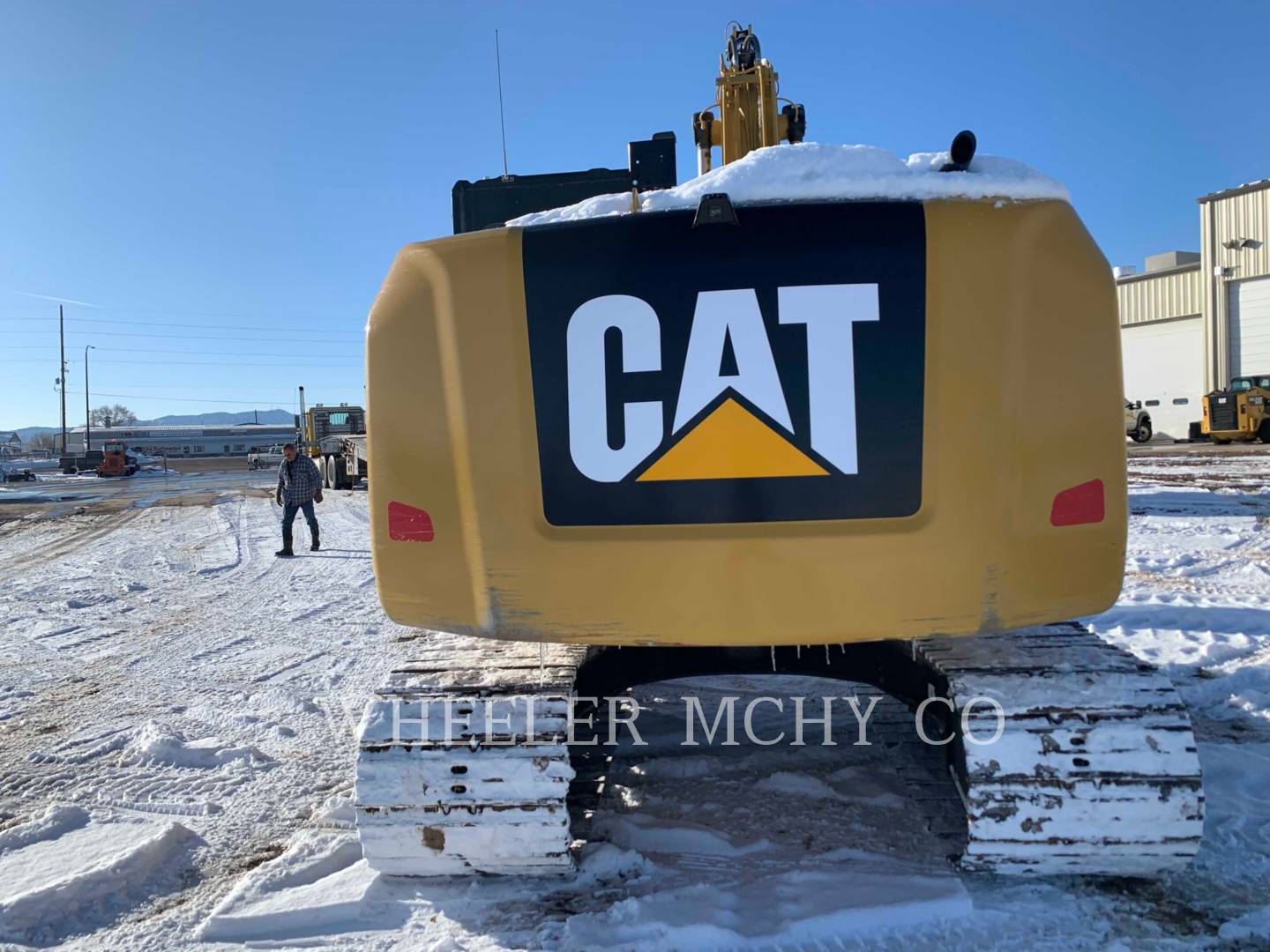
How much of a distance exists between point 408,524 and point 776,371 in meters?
1.19

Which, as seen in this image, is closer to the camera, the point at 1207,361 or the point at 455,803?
the point at 455,803

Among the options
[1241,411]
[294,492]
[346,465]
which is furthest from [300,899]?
[1241,411]

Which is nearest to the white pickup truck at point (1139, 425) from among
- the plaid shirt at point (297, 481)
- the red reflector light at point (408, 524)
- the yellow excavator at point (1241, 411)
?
the yellow excavator at point (1241, 411)

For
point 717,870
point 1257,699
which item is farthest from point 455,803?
point 1257,699

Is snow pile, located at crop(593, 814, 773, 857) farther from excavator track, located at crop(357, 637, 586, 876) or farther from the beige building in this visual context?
the beige building

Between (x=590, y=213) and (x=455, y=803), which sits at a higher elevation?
(x=590, y=213)

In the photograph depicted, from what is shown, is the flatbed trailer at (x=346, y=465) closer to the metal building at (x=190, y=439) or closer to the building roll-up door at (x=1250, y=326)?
the building roll-up door at (x=1250, y=326)

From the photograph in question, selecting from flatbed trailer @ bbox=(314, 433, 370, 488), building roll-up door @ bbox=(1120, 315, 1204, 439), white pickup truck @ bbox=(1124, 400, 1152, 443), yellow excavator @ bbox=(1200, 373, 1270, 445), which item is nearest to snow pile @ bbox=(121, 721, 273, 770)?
flatbed trailer @ bbox=(314, 433, 370, 488)

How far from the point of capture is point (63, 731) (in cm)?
432

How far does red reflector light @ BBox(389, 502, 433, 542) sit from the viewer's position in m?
2.44

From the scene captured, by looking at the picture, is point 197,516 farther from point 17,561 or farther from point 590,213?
point 590,213

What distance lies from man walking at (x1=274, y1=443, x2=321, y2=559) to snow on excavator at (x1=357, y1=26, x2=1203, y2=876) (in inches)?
370

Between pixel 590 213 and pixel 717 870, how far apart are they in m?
2.13

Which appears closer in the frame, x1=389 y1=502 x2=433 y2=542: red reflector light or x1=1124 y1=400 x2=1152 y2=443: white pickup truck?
x1=389 y1=502 x2=433 y2=542: red reflector light
